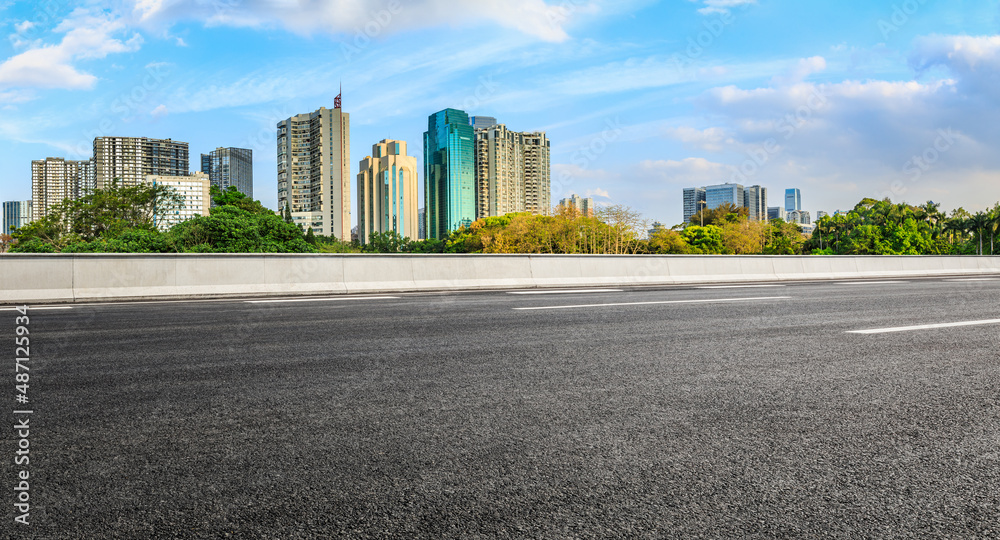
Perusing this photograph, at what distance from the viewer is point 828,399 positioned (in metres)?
3.68

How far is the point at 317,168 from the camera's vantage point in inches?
7180

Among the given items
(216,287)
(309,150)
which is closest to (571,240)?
(216,287)

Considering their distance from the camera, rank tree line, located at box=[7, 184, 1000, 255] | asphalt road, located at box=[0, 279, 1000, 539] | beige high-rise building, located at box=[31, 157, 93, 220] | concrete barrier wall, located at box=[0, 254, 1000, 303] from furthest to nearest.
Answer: beige high-rise building, located at box=[31, 157, 93, 220], tree line, located at box=[7, 184, 1000, 255], concrete barrier wall, located at box=[0, 254, 1000, 303], asphalt road, located at box=[0, 279, 1000, 539]

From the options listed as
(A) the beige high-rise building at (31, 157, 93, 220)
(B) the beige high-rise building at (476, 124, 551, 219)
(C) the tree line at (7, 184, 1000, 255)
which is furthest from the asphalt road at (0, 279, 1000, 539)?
(B) the beige high-rise building at (476, 124, 551, 219)

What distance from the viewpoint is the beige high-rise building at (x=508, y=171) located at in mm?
192625

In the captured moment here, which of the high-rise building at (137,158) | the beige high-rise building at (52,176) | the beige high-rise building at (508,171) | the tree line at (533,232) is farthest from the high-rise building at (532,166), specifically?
the beige high-rise building at (52,176)

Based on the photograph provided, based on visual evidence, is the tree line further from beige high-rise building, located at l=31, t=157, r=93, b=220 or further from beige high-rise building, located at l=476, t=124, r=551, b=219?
beige high-rise building, located at l=476, t=124, r=551, b=219

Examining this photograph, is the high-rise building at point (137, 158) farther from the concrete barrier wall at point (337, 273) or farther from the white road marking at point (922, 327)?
the white road marking at point (922, 327)

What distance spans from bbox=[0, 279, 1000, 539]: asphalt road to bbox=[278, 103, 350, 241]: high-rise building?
178 m

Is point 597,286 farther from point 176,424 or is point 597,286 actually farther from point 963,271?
point 963,271

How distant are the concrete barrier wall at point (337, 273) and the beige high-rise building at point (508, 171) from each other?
572ft

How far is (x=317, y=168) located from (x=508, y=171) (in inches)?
2302

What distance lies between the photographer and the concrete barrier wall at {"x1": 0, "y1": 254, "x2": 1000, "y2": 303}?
11445 millimetres

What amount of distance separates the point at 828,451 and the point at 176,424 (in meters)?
3.17
